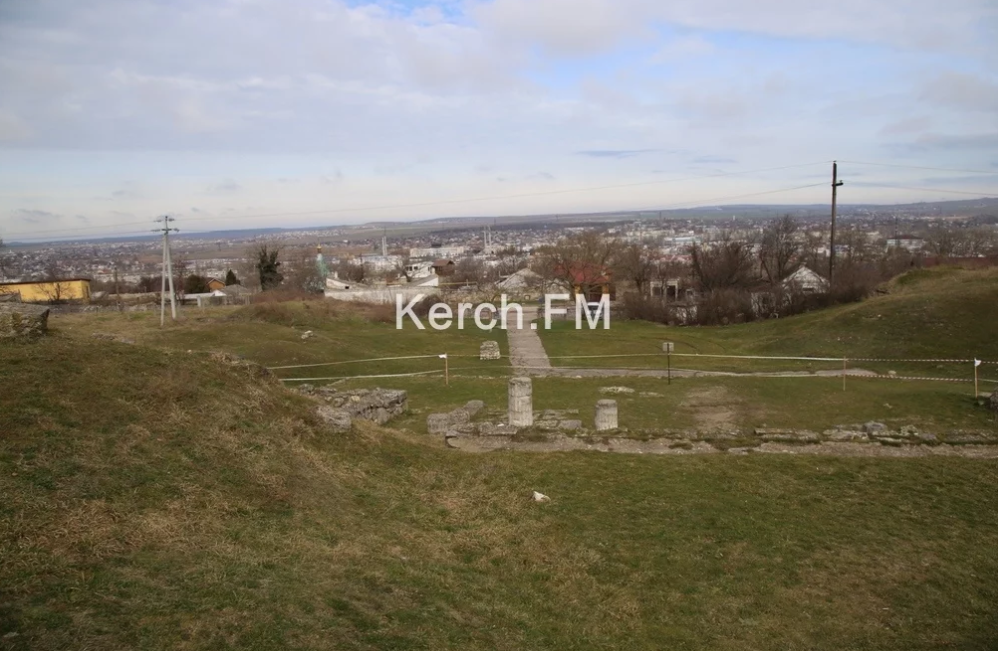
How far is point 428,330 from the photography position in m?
36.4

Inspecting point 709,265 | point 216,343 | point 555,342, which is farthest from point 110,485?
point 709,265

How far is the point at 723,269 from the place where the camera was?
47.6 meters

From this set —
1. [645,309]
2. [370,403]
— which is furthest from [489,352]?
[645,309]

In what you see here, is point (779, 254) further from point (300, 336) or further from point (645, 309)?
point (300, 336)

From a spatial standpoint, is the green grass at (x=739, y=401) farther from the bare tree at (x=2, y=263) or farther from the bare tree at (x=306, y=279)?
the bare tree at (x=2, y=263)

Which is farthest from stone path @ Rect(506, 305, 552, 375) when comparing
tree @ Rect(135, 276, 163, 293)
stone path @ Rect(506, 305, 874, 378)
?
tree @ Rect(135, 276, 163, 293)

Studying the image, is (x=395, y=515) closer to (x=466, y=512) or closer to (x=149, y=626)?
(x=466, y=512)

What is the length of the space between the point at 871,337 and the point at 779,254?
30.8 meters

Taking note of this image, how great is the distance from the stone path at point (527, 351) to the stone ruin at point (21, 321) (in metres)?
15.6

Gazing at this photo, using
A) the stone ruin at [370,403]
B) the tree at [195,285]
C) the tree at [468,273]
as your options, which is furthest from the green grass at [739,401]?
the tree at [468,273]

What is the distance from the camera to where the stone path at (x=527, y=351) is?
2555 centimetres

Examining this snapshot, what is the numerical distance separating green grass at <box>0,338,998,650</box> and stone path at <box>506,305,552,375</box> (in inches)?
544

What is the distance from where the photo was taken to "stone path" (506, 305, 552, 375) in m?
25.5

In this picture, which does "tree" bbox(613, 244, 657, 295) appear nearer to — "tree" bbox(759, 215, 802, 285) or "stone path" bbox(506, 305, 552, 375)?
"tree" bbox(759, 215, 802, 285)
